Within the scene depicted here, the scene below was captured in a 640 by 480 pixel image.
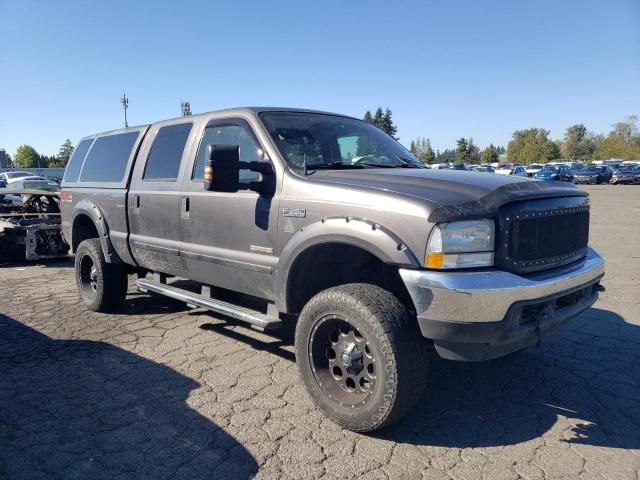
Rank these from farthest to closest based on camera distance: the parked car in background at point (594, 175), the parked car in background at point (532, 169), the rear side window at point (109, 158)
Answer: the parked car in background at point (532, 169) < the parked car in background at point (594, 175) < the rear side window at point (109, 158)

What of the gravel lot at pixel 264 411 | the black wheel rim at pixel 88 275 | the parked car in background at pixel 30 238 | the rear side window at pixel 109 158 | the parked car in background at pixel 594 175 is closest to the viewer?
the gravel lot at pixel 264 411

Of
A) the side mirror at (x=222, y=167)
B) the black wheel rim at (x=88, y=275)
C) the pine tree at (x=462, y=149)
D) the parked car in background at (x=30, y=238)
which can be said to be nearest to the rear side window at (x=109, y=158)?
the black wheel rim at (x=88, y=275)

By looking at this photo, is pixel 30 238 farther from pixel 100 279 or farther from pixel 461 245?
pixel 461 245

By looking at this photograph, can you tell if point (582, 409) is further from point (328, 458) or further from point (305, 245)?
point (305, 245)

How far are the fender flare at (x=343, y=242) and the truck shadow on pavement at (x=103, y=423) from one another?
1.04m

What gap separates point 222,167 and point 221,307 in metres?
1.23

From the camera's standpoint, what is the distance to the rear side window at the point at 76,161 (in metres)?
6.28

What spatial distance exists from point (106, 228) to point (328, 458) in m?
3.82

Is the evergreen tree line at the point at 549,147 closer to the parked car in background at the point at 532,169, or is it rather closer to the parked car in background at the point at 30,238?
the parked car in background at the point at 532,169

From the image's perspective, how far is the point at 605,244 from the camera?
9.91 meters

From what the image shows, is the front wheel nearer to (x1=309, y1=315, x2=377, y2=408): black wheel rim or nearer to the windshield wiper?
(x1=309, y1=315, x2=377, y2=408): black wheel rim

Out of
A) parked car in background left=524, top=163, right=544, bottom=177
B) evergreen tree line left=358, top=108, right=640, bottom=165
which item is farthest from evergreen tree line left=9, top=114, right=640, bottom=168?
parked car in background left=524, top=163, right=544, bottom=177

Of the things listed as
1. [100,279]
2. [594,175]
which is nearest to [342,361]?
[100,279]

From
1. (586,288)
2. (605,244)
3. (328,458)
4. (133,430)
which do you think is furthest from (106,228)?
(605,244)
